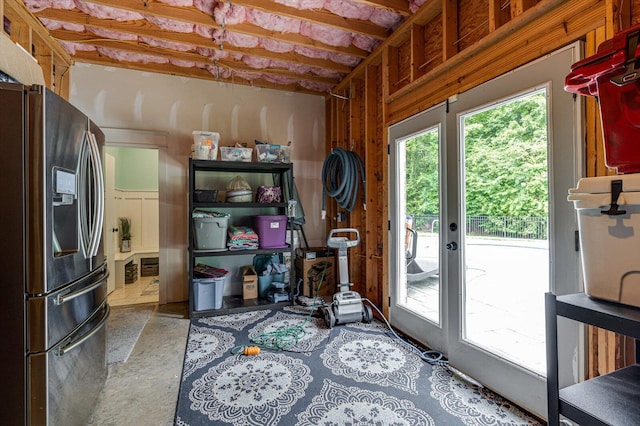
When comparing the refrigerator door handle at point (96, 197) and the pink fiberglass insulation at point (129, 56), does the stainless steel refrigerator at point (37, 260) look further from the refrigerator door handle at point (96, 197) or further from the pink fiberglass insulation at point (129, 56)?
the pink fiberglass insulation at point (129, 56)

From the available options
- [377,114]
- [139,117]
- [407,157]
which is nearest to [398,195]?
[407,157]

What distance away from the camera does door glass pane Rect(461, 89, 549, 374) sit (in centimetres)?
180

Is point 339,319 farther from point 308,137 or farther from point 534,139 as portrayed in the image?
point 308,137

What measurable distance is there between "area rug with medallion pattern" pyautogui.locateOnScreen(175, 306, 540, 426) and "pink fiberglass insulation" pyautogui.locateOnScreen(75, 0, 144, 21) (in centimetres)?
312

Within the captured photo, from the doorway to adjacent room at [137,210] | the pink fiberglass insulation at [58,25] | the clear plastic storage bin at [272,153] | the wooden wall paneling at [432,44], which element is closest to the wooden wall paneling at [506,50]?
the wooden wall paneling at [432,44]

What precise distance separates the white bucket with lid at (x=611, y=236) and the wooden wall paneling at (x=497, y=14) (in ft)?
4.93

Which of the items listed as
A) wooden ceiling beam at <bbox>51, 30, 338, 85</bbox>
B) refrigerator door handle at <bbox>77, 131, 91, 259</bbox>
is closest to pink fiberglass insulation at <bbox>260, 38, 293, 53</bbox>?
wooden ceiling beam at <bbox>51, 30, 338, 85</bbox>

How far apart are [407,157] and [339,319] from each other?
178 centimetres

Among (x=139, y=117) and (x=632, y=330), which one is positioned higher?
(x=139, y=117)

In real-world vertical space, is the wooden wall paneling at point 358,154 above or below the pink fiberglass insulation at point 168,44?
below

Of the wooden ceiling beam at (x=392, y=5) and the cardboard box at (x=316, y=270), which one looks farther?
the cardboard box at (x=316, y=270)

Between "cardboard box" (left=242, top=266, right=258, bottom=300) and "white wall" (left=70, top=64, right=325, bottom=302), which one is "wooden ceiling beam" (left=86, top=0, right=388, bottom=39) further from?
"cardboard box" (left=242, top=266, right=258, bottom=300)

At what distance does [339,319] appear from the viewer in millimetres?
3080

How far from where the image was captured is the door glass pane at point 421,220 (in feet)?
8.54
